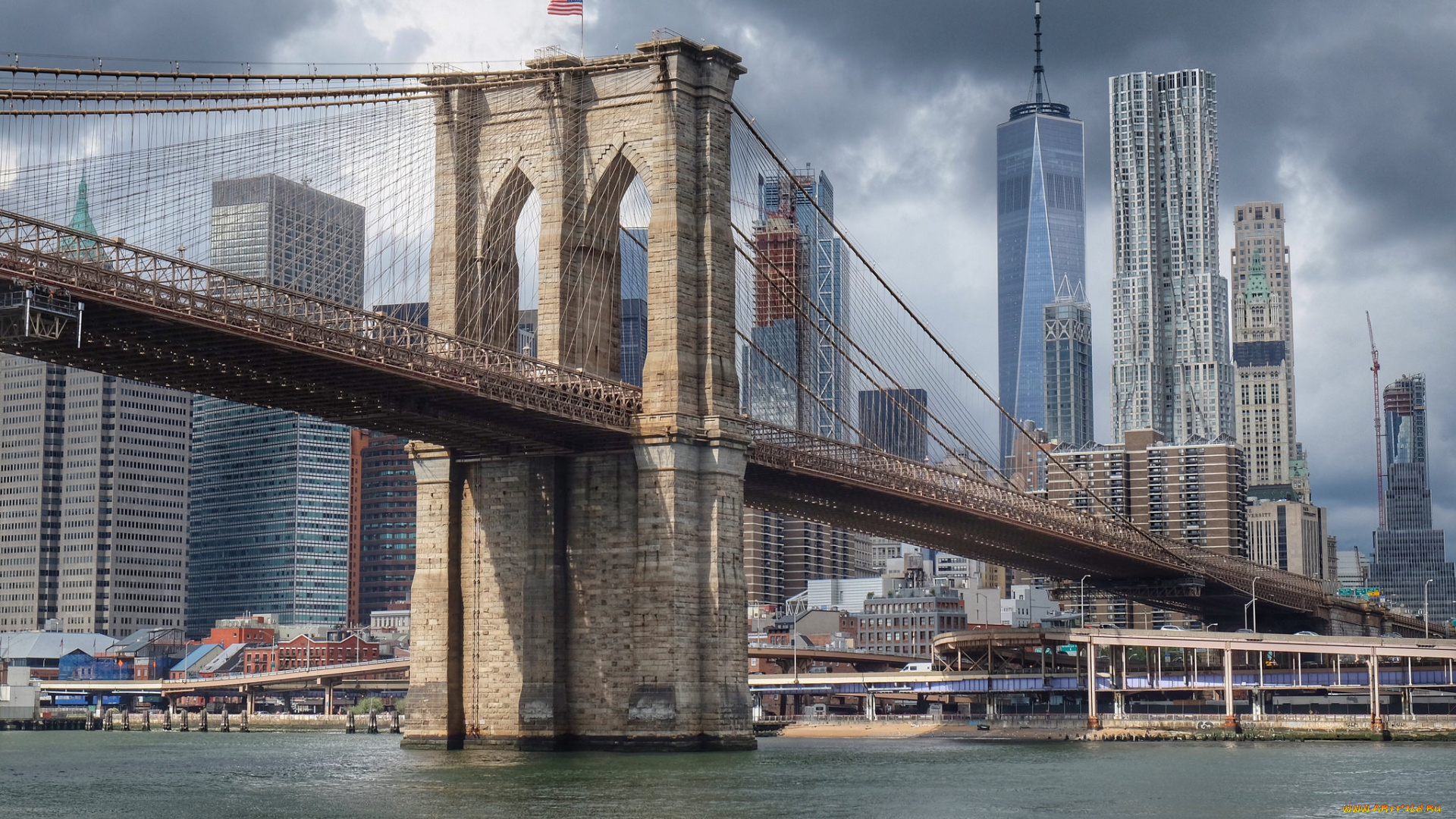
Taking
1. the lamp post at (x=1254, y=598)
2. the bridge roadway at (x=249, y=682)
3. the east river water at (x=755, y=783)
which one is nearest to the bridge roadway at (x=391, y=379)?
the east river water at (x=755, y=783)

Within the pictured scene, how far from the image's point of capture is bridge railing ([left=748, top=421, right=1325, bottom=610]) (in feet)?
292

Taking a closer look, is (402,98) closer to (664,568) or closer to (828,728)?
(664,568)

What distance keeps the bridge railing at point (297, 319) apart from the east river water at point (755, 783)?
42.3 feet

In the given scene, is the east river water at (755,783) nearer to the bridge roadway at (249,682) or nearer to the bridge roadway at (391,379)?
the bridge roadway at (391,379)

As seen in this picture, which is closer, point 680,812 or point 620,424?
point 680,812

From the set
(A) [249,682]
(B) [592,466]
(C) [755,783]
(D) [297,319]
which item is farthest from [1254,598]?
(A) [249,682]

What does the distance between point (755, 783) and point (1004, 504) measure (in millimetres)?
45743

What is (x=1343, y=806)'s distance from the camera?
181 ft

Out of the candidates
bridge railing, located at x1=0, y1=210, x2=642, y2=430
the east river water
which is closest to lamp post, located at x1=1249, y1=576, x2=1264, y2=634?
the east river water

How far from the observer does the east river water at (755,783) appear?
54969 millimetres

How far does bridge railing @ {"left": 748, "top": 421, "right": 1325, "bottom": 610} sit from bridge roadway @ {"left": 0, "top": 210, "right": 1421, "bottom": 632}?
0.57 feet

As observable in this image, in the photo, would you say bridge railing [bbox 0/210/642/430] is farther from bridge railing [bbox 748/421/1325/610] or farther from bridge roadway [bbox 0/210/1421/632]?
bridge railing [bbox 748/421/1325/610]

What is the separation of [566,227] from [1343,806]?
3844 centimetres

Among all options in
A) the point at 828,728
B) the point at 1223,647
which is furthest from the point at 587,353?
the point at 828,728
